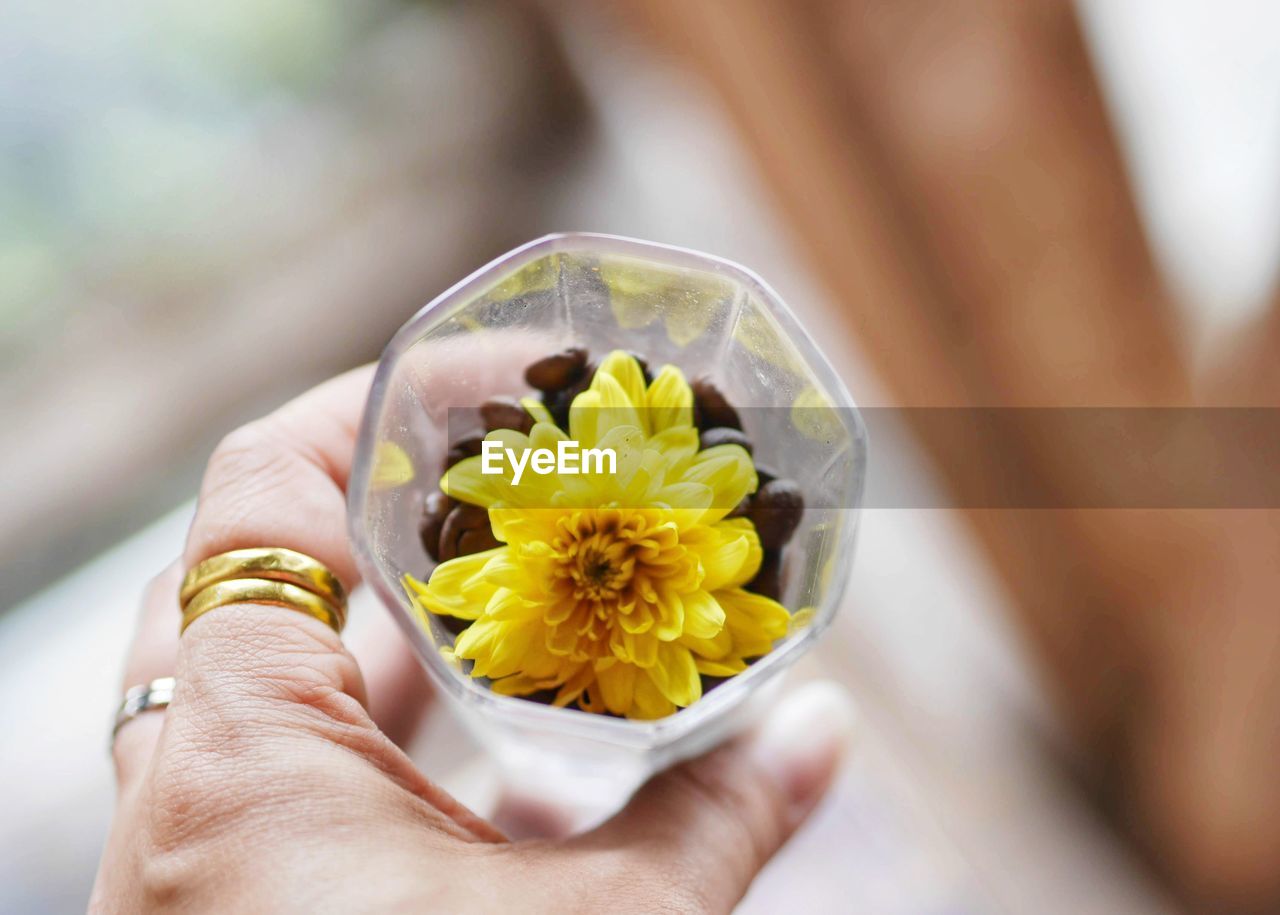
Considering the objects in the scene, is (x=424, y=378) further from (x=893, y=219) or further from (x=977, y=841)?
(x=977, y=841)

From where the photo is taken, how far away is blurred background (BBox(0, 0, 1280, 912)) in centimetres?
82

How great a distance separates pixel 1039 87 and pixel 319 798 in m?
0.74

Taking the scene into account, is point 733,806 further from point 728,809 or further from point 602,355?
point 602,355

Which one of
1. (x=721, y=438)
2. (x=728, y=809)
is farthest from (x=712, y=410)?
(x=728, y=809)

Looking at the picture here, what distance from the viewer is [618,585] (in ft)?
1.40

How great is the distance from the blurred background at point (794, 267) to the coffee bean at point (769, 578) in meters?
0.46

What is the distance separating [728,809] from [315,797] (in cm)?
23

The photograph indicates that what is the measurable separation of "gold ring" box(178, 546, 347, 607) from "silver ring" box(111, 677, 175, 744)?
0.28 ft

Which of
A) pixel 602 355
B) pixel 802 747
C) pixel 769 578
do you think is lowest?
pixel 802 747

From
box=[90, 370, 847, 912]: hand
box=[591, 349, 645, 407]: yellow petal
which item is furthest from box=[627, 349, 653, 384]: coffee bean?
box=[90, 370, 847, 912]: hand

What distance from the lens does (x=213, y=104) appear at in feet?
3.37

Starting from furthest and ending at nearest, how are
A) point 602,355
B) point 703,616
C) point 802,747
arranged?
point 802,747 < point 602,355 < point 703,616

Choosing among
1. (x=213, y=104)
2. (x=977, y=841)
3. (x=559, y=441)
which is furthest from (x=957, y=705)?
(x=213, y=104)

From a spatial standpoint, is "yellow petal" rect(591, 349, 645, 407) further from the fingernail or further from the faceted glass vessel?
the fingernail
